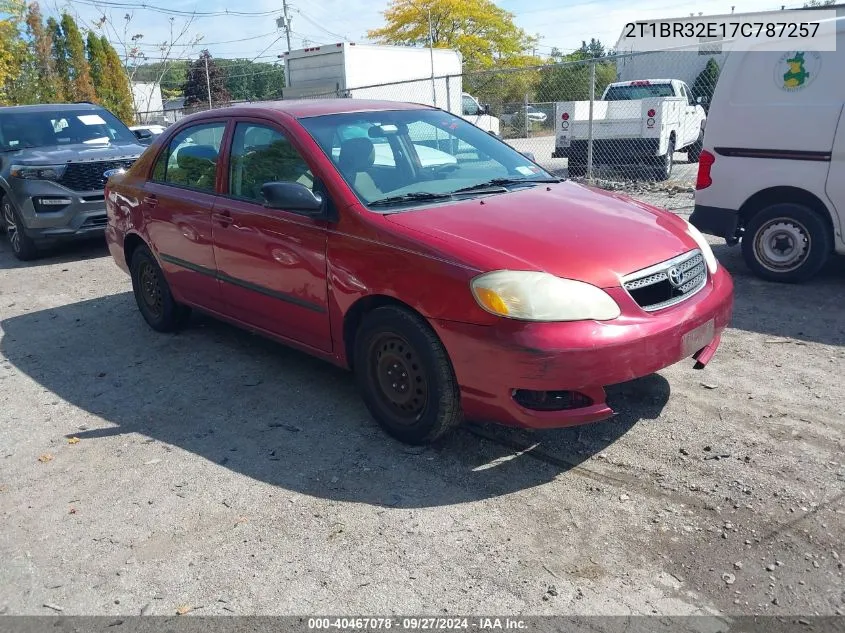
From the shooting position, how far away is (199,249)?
5.08m

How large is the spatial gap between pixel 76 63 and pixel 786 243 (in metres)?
28.6

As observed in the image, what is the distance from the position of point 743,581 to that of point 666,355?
108 cm

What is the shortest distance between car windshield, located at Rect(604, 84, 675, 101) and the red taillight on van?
1053 cm

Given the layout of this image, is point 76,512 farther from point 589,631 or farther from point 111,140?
point 111,140

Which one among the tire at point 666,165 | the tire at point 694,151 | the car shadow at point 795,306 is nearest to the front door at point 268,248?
the car shadow at point 795,306

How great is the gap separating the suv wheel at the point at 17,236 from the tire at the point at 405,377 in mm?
7155

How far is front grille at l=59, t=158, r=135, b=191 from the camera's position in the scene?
9148mm

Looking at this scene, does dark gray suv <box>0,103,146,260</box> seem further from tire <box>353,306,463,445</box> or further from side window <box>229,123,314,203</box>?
tire <box>353,306,463,445</box>

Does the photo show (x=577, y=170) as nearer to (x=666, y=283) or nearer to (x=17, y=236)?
(x=17, y=236)

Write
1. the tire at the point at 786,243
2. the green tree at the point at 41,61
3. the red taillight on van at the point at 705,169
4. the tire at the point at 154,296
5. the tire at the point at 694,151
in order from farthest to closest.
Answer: the green tree at the point at 41,61, the tire at the point at 694,151, the red taillight on van at the point at 705,169, the tire at the point at 786,243, the tire at the point at 154,296

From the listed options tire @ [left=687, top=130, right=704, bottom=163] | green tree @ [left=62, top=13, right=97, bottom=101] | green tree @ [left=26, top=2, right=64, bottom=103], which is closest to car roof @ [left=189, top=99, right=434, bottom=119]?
tire @ [left=687, top=130, right=704, bottom=163]

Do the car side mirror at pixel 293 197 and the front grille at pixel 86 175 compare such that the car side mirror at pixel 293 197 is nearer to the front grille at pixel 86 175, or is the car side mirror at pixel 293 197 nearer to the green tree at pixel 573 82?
the front grille at pixel 86 175

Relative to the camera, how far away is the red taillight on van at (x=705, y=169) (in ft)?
21.4

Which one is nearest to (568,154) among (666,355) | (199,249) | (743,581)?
(199,249)
